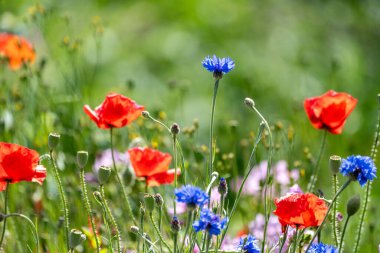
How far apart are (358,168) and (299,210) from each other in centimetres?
12

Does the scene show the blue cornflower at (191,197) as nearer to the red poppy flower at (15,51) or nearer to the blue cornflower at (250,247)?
the blue cornflower at (250,247)

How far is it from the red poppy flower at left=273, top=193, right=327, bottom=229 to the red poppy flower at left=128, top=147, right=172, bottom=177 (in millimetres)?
346

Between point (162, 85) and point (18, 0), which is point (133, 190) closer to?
point (162, 85)

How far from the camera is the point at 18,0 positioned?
4320mm

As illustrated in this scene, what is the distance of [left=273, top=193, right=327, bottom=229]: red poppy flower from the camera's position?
3.82ft

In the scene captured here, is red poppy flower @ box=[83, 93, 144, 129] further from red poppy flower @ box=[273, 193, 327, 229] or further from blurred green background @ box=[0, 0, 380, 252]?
blurred green background @ box=[0, 0, 380, 252]

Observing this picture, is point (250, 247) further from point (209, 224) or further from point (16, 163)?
point (16, 163)

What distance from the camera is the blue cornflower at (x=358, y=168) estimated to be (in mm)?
1083

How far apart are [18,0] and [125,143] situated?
2.37 m

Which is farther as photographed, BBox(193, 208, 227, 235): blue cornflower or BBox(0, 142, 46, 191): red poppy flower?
BBox(0, 142, 46, 191): red poppy flower

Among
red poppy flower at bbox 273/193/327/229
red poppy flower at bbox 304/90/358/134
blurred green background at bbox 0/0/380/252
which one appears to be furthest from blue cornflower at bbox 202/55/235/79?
blurred green background at bbox 0/0/380/252

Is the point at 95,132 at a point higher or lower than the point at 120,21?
lower

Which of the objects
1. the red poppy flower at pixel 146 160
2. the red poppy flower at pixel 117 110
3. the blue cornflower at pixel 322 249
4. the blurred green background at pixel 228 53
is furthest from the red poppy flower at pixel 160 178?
the blurred green background at pixel 228 53

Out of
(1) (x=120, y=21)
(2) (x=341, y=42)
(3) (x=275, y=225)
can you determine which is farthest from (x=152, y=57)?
(3) (x=275, y=225)
